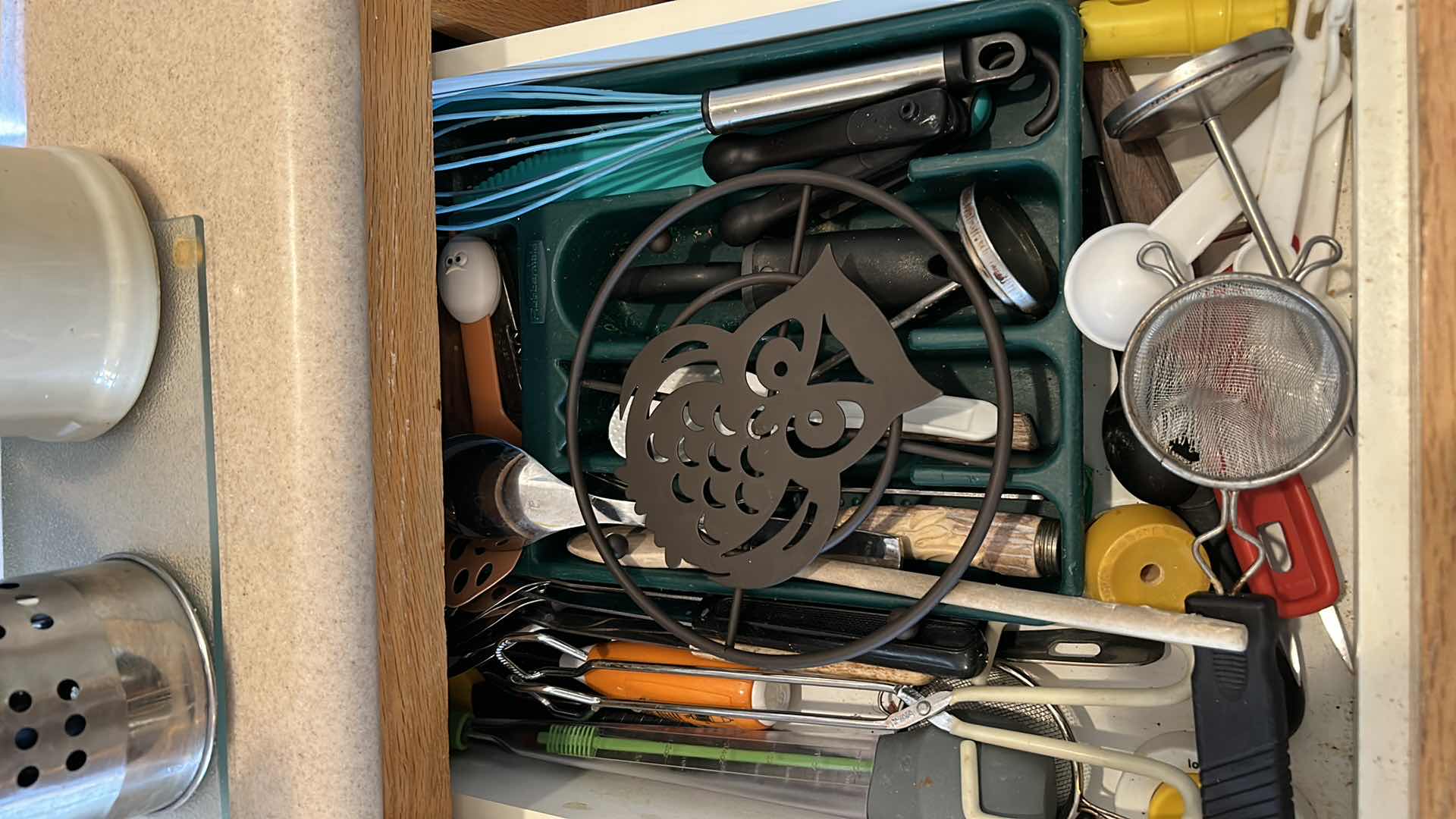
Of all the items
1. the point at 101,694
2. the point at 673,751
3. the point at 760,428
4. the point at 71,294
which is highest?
the point at 71,294

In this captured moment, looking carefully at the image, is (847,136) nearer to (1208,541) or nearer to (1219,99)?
(1219,99)

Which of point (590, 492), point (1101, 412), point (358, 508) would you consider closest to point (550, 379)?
point (590, 492)

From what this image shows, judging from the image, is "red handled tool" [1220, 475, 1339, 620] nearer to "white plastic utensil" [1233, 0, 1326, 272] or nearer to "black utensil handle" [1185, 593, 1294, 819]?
"black utensil handle" [1185, 593, 1294, 819]

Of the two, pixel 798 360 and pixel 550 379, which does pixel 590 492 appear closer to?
pixel 550 379

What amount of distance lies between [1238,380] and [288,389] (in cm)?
61

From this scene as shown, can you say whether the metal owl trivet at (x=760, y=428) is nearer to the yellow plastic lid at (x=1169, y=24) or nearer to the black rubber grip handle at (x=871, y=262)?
the black rubber grip handle at (x=871, y=262)

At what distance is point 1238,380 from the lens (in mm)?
600

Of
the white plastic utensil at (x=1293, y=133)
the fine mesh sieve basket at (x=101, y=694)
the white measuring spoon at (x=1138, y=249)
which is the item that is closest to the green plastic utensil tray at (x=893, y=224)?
the white measuring spoon at (x=1138, y=249)

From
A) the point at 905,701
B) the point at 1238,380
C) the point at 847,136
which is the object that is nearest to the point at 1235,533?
the point at 1238,380

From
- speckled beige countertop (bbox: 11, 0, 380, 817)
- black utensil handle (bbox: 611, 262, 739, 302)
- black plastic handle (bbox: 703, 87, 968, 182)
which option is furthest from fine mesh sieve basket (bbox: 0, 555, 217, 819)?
black plastic handle (bbox: 703, 87, 968, 182)

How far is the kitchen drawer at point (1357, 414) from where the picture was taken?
543 millimetres

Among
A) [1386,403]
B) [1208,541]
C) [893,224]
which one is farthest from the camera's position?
[893,224]

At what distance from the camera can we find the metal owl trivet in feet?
2.03

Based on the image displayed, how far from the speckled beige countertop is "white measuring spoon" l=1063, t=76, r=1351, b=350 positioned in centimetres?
50
